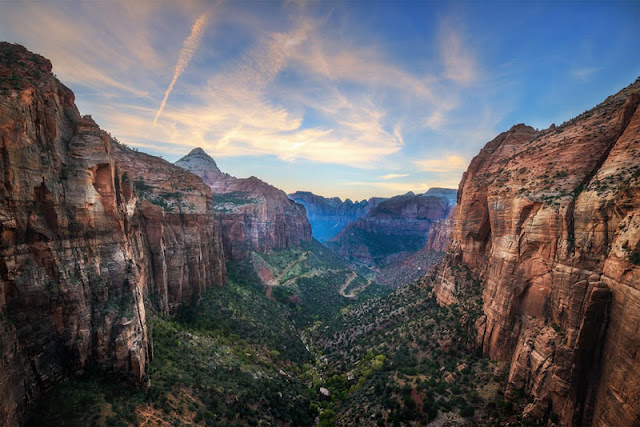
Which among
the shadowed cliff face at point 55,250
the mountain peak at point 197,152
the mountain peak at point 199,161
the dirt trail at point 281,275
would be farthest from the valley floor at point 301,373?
the mountain peak at point 197,152

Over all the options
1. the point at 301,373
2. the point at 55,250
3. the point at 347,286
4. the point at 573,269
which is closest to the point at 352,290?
the point at 347,286

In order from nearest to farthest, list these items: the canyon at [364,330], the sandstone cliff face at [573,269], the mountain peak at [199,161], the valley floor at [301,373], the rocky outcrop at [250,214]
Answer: the sandstone cliff face at [573,269] < the canyon at [364,330] < the valley floor at [301,373] < the rocky outcrop at [250,214] < the mountain peak at [199,161]

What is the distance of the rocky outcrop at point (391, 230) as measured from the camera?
502 feet

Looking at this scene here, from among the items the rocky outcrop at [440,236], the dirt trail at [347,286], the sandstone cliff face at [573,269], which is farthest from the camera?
the rocky outcrop at [440,236]

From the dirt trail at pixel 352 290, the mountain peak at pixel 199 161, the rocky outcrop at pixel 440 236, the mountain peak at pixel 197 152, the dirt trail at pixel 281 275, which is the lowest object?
the dirt trail at pixel 352 290

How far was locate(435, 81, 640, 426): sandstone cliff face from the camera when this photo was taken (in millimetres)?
14180

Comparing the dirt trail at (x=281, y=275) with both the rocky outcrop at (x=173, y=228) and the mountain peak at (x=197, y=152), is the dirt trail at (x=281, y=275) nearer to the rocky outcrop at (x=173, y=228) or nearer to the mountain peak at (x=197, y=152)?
the rocky outcrop at (x=173, y=228)

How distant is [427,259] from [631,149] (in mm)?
90904

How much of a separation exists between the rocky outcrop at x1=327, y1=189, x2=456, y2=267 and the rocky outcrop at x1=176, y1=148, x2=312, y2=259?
40.3 m

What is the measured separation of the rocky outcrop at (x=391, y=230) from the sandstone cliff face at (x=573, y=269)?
123234mm

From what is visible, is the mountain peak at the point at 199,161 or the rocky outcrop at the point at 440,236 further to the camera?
the mountain peak at the point at 199,161

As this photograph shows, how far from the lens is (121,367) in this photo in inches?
813

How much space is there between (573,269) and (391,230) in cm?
15380

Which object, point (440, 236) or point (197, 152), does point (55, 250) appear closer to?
point (440, 236)
